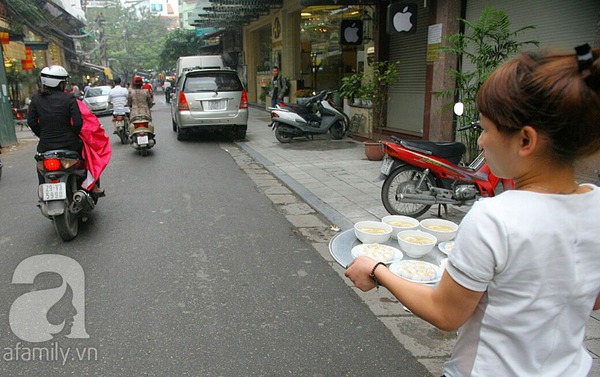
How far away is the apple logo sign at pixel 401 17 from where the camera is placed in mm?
8664

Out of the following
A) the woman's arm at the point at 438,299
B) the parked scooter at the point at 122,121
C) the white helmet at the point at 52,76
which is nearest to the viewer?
the woman's arm at the point at 438,299

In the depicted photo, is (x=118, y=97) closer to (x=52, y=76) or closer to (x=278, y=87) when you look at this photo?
(x=278, y=87)

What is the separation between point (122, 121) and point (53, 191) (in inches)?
304

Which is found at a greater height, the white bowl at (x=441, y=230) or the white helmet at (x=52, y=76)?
the white helmet at (x=52, y=76)

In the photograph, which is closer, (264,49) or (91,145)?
(91,145)

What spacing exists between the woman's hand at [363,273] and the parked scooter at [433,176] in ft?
12.8

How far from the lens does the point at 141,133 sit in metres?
9.71

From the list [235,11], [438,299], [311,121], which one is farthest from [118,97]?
[438,299]

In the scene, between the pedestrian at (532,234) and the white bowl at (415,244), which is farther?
the white bowl at (415,244)

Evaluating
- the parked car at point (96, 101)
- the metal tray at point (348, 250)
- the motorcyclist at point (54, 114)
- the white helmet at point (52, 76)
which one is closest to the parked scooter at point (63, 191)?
the motorcyclist at point (54, 114)

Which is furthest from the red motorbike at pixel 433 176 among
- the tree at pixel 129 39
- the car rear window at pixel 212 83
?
the tree at pixel 129 39

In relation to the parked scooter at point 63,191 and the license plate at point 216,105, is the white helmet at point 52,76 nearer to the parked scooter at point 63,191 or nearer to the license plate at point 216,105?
the parked scooter at point 63,191

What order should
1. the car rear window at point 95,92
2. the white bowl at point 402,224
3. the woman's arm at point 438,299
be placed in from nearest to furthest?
1. the woman's arm at point 438,299
2. the white bowl at point 402,224
3. the car rear window at point 95,92

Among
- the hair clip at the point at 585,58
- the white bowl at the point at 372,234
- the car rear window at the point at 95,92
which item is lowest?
the white bowl at the point at 372,234
